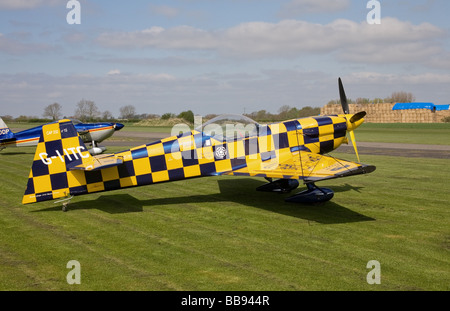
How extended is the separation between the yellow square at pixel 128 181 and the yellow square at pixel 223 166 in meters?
2.09

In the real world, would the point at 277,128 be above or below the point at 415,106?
below

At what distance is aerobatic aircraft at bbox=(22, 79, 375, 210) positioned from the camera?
29.1 feet

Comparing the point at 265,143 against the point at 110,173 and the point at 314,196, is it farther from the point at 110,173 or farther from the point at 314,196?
the point at 110,173

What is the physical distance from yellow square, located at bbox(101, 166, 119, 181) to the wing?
280 cm

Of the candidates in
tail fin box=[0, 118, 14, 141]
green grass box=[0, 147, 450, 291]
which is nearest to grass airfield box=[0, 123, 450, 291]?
green grass box=[0, 147, 450, 291]

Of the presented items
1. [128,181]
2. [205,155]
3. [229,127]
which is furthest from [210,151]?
[128,181]

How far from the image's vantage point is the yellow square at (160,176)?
955 centimetres

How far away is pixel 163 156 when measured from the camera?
31.5 ft

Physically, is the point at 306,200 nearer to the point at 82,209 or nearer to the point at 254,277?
the point at 254,277

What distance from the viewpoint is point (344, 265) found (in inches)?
238

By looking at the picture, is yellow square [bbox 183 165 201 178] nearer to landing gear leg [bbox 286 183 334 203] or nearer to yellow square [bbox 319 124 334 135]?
landing gear leg [bbox 286 183 334 203]

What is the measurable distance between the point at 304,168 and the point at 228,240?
2.66 m
